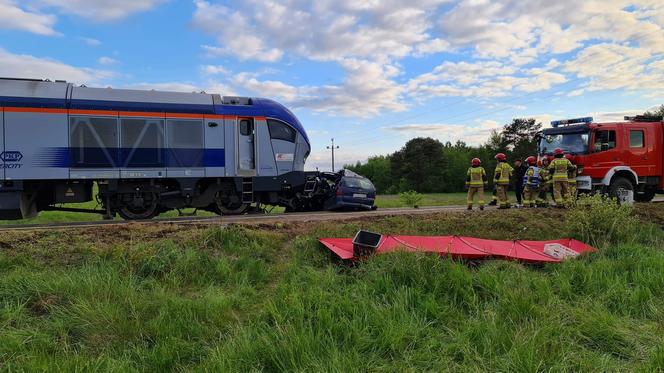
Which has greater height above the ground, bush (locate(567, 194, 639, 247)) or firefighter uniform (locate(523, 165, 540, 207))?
firefighter uniform (locate(523, 165, 540, 207))

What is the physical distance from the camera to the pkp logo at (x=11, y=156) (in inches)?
410

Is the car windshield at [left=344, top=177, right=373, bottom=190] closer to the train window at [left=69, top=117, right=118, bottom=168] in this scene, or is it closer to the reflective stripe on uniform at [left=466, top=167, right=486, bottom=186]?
the reflective stripe on uniform at [left=466, top=167, right=486, bottom=186]

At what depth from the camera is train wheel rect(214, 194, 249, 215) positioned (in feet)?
42.7

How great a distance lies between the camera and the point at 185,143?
40.0 ft

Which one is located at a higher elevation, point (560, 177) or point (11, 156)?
point (11, 156)

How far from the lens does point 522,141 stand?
68625 mm

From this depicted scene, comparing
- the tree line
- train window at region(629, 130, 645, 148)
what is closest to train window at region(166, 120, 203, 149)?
train window at region(629, 130, 645, 148)

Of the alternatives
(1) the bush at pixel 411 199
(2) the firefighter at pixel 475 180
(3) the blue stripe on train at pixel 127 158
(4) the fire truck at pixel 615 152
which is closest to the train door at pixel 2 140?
(3) the blue stripe on train at pixel 127 158

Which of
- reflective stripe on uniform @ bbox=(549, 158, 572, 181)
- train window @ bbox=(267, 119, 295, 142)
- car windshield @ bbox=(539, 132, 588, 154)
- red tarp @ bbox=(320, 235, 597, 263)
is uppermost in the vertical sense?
train window @ bbox=(267, 119, 295, 142)

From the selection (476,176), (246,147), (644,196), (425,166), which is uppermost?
(425,166)

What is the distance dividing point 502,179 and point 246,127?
24.9ft

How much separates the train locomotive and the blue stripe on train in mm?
22

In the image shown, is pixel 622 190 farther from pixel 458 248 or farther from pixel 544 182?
pixel 458 248

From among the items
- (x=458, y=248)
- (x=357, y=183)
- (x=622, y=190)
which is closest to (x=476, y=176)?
(x=357, y=183)
